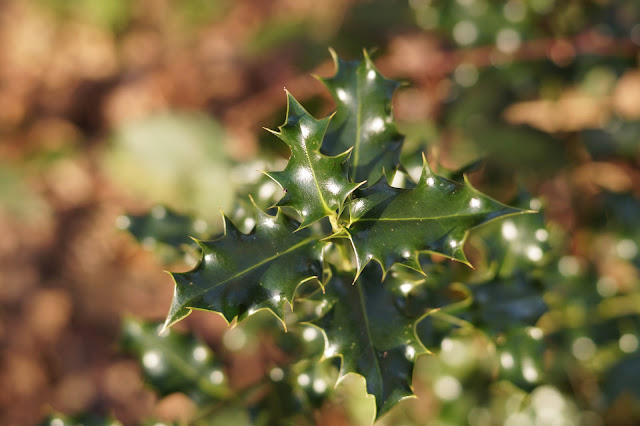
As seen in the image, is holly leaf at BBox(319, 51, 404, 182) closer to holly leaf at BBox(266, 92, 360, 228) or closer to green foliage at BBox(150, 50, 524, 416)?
green foliage at BBox(150, 50, 524, 416)

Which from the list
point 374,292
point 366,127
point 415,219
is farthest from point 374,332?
point 366,127

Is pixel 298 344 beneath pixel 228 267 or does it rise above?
beneath

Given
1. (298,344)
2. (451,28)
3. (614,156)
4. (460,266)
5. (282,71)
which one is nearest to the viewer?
(298,344)

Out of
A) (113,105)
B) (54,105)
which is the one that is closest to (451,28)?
(113,105)

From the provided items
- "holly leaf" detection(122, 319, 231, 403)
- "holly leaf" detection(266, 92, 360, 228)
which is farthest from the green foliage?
"holly leaf" detection(122, 319, 231, 403)

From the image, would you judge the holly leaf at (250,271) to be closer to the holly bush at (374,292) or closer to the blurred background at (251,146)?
the holly bush at (374,292)

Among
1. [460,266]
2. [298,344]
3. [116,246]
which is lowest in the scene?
[116,246]

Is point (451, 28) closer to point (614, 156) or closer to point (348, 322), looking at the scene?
point (614, 156)
